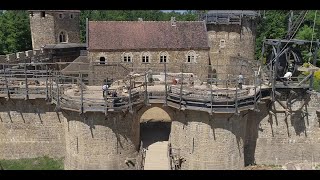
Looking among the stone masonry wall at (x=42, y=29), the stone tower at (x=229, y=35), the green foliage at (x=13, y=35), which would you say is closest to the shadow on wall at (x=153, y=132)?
the stone tower at (x=229, y=35)

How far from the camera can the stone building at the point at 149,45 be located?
3048 cm

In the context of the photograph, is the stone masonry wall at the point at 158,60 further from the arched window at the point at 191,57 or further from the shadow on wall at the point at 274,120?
the shadow on wall at the point at 274,120

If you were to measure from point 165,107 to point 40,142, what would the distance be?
8540 mm

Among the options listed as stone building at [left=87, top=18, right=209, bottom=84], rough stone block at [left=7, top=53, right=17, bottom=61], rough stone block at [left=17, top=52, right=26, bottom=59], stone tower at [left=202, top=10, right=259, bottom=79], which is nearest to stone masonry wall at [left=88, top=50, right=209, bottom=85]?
stone building at [left=87, top=18, right=209, bottom=84]

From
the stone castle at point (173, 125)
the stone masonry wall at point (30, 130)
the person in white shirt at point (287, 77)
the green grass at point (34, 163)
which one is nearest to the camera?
the stone castle at point (173, 125)

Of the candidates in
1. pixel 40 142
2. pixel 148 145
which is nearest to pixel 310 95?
pixel 148 145

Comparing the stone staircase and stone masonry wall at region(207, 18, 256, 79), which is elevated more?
stone masonry wall at region(207, 18, 256, 79)

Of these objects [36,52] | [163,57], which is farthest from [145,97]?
[36,52]

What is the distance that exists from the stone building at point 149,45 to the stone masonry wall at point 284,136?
9.93 meters

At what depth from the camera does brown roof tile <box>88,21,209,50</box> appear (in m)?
30.7

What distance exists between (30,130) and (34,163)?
2.14m

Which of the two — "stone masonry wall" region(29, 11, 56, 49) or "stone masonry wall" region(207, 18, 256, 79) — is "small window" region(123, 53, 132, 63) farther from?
"stone masonry wall" region(29, 11, 56, 49)

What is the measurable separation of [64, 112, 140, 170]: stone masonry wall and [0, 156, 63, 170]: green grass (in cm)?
237
